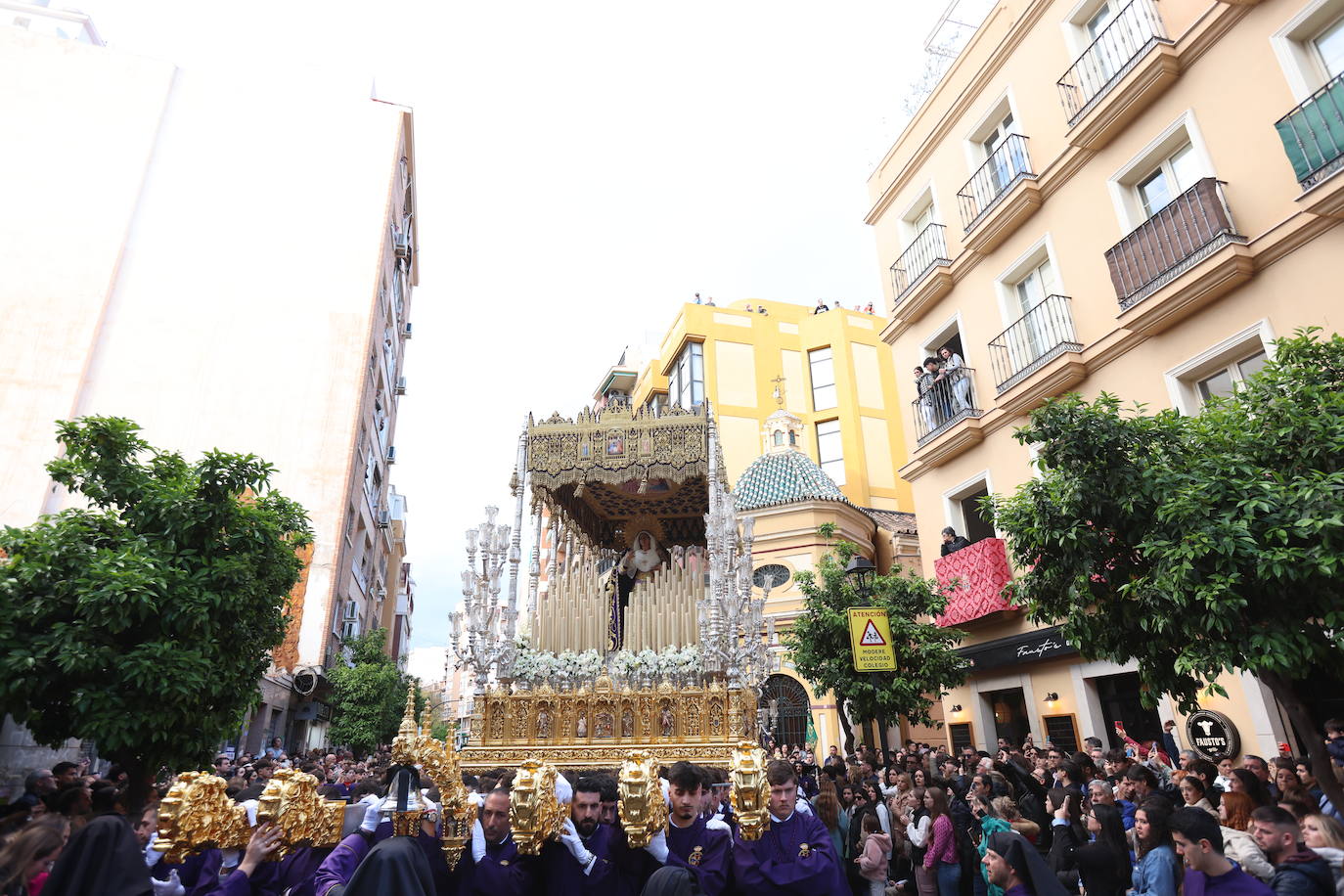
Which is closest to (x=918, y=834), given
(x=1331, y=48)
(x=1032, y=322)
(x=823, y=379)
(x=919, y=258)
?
(x=1032, y=322)

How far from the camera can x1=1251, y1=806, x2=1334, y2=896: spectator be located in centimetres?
390

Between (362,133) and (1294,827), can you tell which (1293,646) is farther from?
(362,133)

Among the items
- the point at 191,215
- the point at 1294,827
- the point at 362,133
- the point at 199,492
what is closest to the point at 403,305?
the point at 362,133

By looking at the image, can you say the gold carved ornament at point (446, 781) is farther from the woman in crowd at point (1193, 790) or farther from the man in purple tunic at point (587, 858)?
the woman in crowd at point (1193, 790)

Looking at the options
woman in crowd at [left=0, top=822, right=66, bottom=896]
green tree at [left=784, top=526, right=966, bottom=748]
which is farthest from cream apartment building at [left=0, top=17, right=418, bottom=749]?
woman in crowd at [left=0, top=822, right=66, bottom=896]

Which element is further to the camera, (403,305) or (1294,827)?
(403,305)

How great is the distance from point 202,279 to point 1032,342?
2343cm

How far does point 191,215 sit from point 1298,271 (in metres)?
27.7

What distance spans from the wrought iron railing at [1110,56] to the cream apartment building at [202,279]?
2041 cm

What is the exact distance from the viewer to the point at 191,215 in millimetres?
24172

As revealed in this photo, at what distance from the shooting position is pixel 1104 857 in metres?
5.38

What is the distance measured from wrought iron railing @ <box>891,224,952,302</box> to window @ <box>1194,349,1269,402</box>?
5924 millimetres

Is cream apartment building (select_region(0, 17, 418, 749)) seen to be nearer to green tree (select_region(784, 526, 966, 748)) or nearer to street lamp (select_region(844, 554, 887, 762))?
green tree (select_region(784, 526, 966, 748))

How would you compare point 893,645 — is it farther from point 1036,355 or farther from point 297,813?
point 297,813
